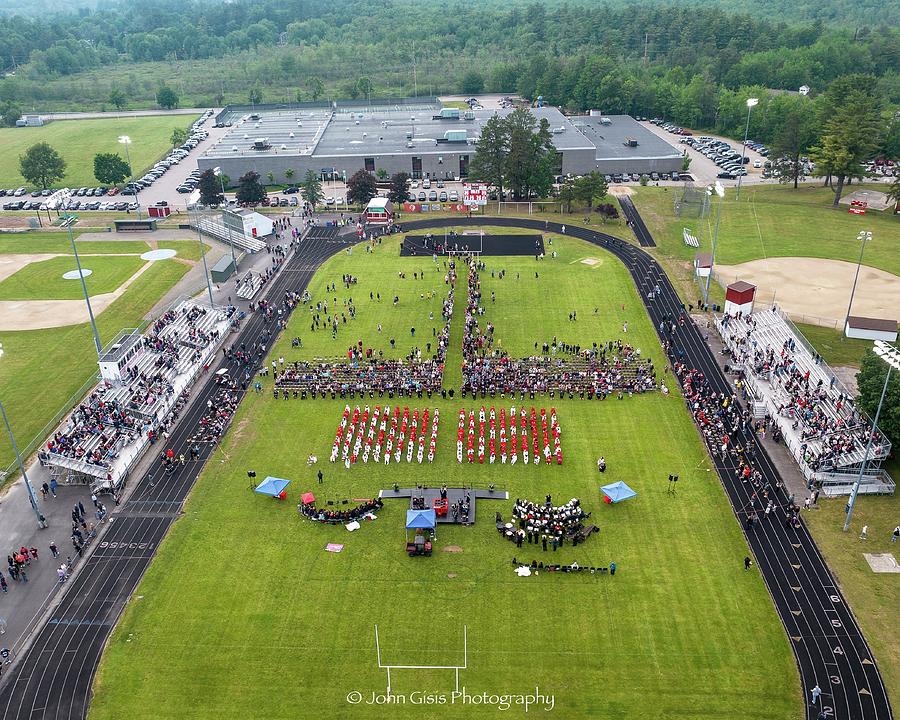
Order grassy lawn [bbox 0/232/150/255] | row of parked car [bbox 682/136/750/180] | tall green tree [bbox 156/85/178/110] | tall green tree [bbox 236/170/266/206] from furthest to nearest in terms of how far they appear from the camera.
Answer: tall green tree [bbox 156/85/178/110] < row of parked car [bbox 682/136/750/180] < tall green tree [bbox 236/170/266/206] < grassy lawn [bbox 0/232/150/255]

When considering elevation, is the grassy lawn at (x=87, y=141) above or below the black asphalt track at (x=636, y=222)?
above

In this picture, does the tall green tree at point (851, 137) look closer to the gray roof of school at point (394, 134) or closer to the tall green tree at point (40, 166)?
the gray roof of school at point (394, 134)

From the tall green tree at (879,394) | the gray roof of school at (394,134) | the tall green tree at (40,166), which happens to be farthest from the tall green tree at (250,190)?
the tall green tree at (879,394)

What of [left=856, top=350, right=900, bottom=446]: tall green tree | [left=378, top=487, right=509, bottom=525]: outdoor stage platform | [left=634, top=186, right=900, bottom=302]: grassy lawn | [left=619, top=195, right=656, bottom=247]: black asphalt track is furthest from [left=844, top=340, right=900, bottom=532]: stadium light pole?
[left=619, top=195, right=656, bottom=247]: black asphalt track

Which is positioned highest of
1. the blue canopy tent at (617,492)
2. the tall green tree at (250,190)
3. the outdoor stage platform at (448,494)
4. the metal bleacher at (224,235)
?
the tall green tree at (250,190)

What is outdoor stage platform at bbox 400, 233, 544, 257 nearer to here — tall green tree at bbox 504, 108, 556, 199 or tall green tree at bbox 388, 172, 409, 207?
tall green tree at bbox 388, 172, 409, 207
